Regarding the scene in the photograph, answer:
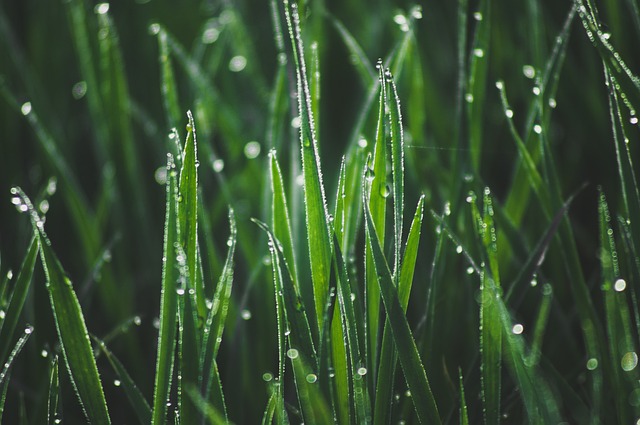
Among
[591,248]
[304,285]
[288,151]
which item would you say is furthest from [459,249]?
[288,151]

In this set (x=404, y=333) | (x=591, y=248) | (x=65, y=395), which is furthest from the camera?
(x=591, y=248)

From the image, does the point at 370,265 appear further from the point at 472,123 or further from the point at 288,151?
the point at 288,151

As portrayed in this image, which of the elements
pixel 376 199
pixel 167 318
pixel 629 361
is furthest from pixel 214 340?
pixel 629 361

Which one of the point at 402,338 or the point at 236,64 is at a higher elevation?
the point at 236,64

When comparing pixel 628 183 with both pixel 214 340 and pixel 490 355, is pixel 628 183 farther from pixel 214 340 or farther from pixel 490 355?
pixel 214 340

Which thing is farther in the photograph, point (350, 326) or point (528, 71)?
point (528, 71)

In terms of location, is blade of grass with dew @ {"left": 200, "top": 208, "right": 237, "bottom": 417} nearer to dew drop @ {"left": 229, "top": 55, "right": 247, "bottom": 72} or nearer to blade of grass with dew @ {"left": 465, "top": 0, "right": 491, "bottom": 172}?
blade of grass with dew @ {"left": 465, "top": 0, "right": 491, "bottom": 172}
